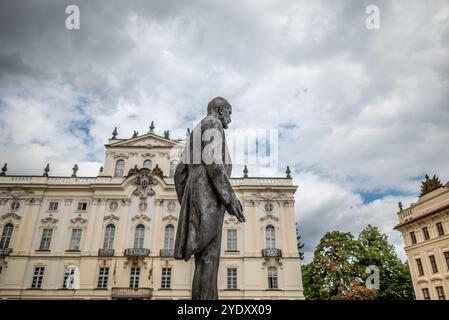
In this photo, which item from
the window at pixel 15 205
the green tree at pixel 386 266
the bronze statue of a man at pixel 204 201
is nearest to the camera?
the bronze statue of a man at pixel 204 201

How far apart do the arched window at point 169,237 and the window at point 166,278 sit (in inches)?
81.5

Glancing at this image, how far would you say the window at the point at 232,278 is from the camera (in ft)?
96.8

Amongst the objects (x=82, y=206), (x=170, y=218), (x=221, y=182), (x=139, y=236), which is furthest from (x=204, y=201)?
(x=82, y=206)

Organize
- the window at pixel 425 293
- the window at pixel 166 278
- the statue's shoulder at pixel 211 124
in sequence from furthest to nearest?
the window at pixel 166 278
the window at pixel 425 293
the statue's shoulder at pixel 211 124

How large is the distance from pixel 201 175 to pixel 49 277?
31.2m

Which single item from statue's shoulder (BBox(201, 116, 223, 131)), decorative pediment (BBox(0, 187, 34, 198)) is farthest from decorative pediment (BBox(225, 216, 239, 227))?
statue's shoulder (BBox(201, 116, 223, 131))

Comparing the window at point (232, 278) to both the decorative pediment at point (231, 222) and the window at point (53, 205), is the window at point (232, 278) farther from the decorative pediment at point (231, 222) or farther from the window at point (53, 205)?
the window at point (53, 205)

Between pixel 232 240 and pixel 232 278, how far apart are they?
3554 mm

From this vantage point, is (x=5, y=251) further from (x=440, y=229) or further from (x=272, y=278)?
(x=440, y=229)

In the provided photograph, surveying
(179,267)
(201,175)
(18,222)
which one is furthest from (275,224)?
(201,175)

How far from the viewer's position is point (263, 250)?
30.3 meters

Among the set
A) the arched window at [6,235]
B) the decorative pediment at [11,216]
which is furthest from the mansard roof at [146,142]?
the arched window at [6,235]

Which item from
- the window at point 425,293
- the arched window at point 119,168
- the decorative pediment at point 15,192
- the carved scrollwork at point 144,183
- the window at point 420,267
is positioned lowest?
the window at point 425,293

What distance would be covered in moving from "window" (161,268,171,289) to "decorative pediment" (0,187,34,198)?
15.9 m
